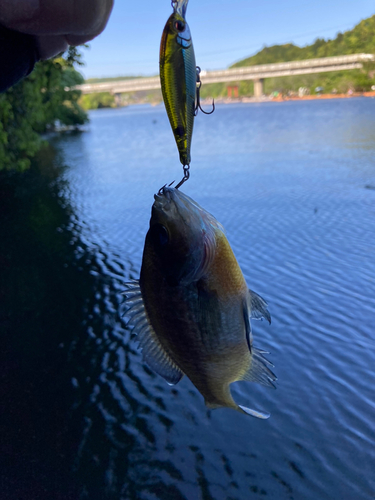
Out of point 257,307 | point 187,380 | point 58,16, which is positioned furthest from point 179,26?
point 187,380

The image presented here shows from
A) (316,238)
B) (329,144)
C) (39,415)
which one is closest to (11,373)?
(39,415)

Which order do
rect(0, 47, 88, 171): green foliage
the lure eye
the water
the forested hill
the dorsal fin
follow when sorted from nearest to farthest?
the lure eye → the dorsal fin → the water → rect(0, 47, 88, 171): green foliage → the forested hill

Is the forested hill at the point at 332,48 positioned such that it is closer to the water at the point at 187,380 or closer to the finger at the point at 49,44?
the water at the point at 187,380

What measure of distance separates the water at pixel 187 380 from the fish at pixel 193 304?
310 centimetres

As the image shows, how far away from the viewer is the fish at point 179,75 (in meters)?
1.63

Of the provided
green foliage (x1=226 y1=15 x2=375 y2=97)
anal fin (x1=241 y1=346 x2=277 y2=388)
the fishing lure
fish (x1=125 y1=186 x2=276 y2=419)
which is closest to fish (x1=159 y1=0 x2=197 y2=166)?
the fishing lure

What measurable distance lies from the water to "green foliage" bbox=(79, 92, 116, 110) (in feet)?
480

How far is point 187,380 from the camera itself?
8422mm

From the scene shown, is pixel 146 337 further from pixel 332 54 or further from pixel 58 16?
pixel 332 54

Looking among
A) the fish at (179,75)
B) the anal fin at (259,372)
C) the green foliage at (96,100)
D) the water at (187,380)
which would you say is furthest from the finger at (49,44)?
the green foliage at (96,100)

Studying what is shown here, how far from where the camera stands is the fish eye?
5.54 ft

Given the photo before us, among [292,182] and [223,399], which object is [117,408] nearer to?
[223,399]

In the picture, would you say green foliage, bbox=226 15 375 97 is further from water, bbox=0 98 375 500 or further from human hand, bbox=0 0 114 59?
human hand, bbox=0 0 114 59

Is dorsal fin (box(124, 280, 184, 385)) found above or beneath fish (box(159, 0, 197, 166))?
beneath
